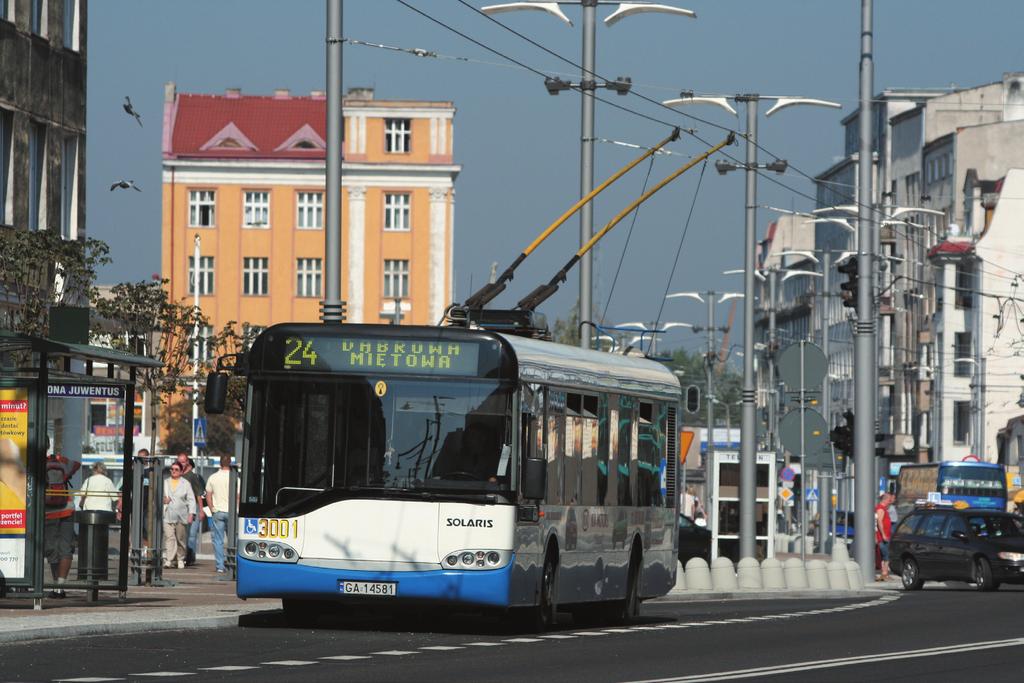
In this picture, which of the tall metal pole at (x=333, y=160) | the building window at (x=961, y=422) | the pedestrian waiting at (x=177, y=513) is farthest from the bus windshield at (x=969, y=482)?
the tall metal pole at (x=333, y=160)

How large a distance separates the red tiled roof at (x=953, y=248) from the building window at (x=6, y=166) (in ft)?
252

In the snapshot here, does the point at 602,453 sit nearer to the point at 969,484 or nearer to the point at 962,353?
the point at 969,484

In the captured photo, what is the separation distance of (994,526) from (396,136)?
7409 centimetres

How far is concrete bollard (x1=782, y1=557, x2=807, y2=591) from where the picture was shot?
129ft

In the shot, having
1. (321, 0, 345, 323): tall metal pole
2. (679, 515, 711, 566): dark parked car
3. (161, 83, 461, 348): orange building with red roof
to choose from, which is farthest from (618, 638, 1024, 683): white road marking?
(161, 83, 461, 348): orange building with red roof

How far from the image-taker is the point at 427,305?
113750 mm

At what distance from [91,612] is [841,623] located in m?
7.80

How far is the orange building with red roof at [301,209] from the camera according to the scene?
374 ft

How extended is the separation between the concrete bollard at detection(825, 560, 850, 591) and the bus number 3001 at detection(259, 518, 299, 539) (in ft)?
64.5

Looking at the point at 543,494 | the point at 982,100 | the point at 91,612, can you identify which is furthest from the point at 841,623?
the point at 982,100

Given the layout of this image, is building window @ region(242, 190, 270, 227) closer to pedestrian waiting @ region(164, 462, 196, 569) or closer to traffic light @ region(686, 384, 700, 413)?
pedestrian waiting @ region(164, 462, 196, 569)

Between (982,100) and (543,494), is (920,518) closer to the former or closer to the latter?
(543,494)

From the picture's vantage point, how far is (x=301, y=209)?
382ft

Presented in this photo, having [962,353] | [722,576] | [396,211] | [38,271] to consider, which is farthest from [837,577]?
[396,211]
